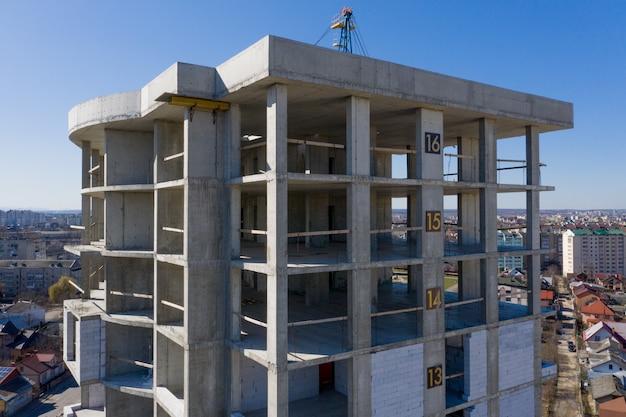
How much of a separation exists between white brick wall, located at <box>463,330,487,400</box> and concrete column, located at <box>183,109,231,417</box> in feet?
26.8

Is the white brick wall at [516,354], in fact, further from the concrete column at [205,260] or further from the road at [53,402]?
the road at [53,402]

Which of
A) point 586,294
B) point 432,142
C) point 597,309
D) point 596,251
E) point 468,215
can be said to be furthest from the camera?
point 596,251

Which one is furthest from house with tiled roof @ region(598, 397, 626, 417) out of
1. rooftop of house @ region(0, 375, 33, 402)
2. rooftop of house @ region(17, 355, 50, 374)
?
rooftop of house @ region(17, 355, 50, 374)

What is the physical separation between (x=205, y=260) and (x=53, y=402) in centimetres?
5175

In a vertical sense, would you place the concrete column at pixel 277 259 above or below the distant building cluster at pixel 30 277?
above

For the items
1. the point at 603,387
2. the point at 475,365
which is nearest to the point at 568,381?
the point at 603,387

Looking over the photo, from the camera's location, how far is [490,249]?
49.8 feet

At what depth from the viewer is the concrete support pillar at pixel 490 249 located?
49.2ft

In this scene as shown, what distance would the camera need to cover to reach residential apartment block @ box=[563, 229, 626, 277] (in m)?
118

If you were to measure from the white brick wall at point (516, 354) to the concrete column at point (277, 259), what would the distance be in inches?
352

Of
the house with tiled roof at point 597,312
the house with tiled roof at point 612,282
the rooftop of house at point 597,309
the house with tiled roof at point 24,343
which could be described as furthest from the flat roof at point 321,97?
the house with tiled roof at point 612,282

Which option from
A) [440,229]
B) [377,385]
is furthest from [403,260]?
[377,385]

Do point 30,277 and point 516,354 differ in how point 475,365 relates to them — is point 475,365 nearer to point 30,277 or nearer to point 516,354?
point 516,354

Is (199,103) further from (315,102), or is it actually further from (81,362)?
(81,362)
